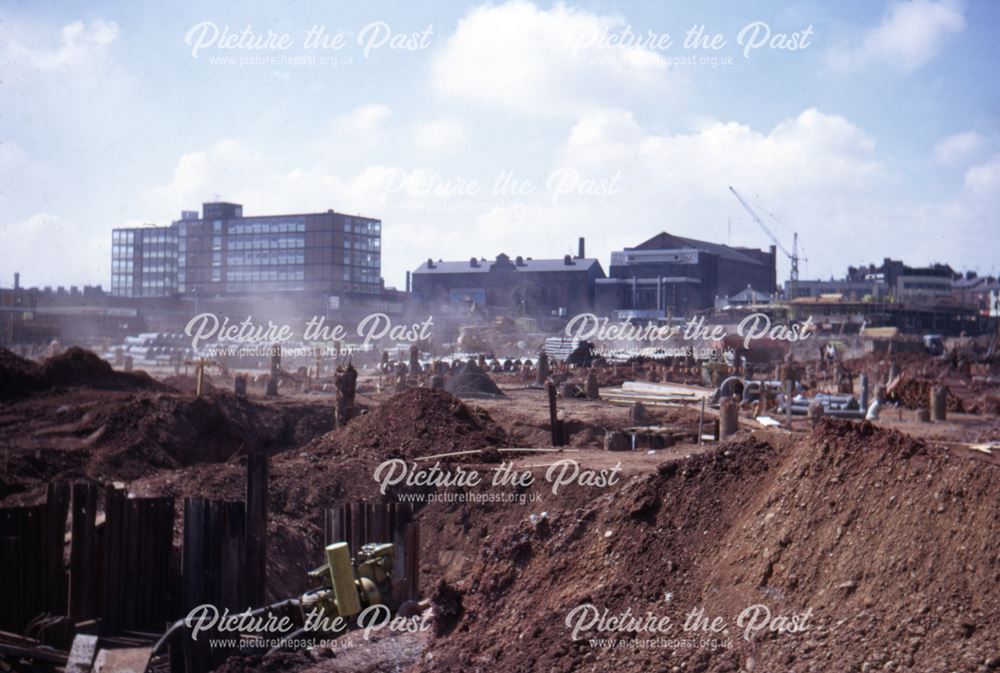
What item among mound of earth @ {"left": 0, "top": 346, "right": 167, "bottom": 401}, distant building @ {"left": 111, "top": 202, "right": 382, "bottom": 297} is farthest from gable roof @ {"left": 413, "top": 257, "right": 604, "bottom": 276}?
mound of earth @ {"left": 0, "top": 346, "right": 167, "bottom": 401}

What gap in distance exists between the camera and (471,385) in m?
34.5

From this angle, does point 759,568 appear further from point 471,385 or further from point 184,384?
point 184,384

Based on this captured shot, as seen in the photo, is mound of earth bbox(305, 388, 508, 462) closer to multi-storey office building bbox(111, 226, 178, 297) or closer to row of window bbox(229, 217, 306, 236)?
row of window bbox(229, 217, 306, 236)

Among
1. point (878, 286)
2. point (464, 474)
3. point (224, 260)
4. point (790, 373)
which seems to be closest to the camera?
point (464, 474)

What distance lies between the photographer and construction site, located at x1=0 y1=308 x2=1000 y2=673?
6.34 meters

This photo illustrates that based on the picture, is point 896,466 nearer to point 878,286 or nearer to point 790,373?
point 790,373

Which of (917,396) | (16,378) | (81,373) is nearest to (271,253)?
(81,373)

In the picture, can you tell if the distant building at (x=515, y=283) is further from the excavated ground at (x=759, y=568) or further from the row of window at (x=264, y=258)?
the excavated ground at (x=759, y=568)

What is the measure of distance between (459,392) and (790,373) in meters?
13.0

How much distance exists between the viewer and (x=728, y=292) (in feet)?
277

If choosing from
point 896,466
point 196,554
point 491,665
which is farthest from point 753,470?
point 196,554

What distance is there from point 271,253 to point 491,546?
65296 millimetres

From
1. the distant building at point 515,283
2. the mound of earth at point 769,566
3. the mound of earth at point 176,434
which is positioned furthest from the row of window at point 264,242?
the mound of earth at point 769,566

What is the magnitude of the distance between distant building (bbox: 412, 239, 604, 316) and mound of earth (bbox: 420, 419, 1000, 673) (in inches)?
2725
